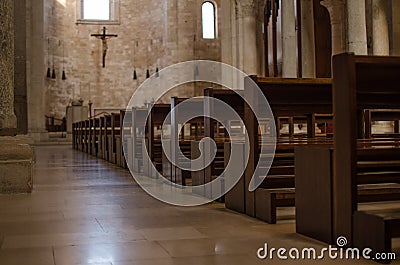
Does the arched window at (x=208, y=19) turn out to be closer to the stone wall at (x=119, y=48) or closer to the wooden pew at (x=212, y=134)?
the stone wall at (x=119, y=48)

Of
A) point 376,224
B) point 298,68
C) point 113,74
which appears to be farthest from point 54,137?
point 376,224

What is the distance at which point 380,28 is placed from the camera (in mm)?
11164

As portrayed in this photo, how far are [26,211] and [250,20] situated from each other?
11.1 meters

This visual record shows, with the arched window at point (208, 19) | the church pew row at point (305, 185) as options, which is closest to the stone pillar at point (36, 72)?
the arched window at point (208, 19)

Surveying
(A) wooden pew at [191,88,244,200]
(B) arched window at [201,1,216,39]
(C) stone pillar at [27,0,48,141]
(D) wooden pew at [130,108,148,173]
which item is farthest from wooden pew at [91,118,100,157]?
(B) arched window at [201,1,216,39]

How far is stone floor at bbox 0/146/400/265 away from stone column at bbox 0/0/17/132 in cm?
69

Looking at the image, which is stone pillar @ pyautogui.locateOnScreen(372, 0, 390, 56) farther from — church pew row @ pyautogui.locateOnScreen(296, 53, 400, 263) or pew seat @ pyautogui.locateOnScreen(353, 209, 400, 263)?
pew seat @ pyautogui.locateOnScreen(353, 209, 400, 263)

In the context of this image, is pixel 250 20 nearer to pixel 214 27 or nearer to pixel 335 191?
pixel 214 27

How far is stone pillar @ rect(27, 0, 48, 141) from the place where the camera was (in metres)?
18.4

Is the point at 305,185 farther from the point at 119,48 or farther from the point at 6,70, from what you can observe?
the point at 119,48

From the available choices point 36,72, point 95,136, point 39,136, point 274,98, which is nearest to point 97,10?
point 36,72

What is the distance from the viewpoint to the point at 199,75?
2312 cm

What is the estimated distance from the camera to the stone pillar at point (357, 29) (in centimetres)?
974

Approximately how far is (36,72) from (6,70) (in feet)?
48.4
